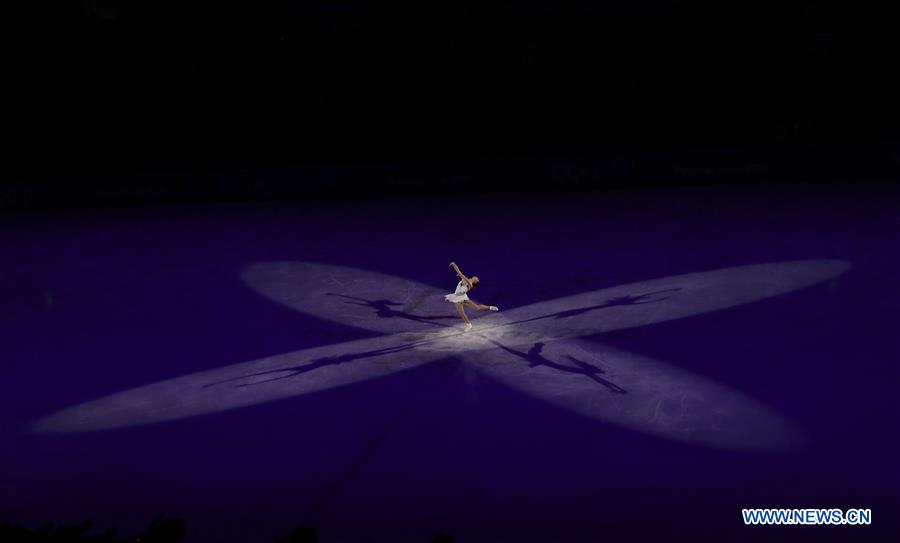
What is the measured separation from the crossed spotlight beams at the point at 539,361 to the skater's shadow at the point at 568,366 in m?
0.01

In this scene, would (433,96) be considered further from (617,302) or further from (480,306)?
(480,306)

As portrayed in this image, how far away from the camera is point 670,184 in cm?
1543

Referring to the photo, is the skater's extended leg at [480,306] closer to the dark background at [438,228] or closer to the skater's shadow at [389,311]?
the skater's shadow at [389,311]

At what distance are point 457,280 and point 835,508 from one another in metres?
6.39

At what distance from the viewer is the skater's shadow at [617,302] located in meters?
9.69

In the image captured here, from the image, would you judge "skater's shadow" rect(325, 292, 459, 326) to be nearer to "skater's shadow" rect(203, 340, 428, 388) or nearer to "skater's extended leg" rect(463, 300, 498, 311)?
"skater's extended leg" rect(463, 300, 498, 311)

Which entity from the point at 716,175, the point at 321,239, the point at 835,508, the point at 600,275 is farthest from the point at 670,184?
the point at 835,508

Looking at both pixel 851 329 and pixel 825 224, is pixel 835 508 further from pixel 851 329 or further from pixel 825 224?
pixel 825 224

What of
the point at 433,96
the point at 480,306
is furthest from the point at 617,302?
the point at 433,96

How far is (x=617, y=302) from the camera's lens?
9.96 metres

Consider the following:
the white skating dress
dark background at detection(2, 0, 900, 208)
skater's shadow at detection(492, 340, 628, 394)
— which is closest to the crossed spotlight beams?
skater's shadow at detection(492, 340, 628, 394)

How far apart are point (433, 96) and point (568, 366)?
362 inches

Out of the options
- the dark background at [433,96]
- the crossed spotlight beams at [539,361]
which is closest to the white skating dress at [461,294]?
the crossed spotlight beams at [539,361]

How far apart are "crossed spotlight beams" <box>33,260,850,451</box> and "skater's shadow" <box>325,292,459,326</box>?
0.6 inches
